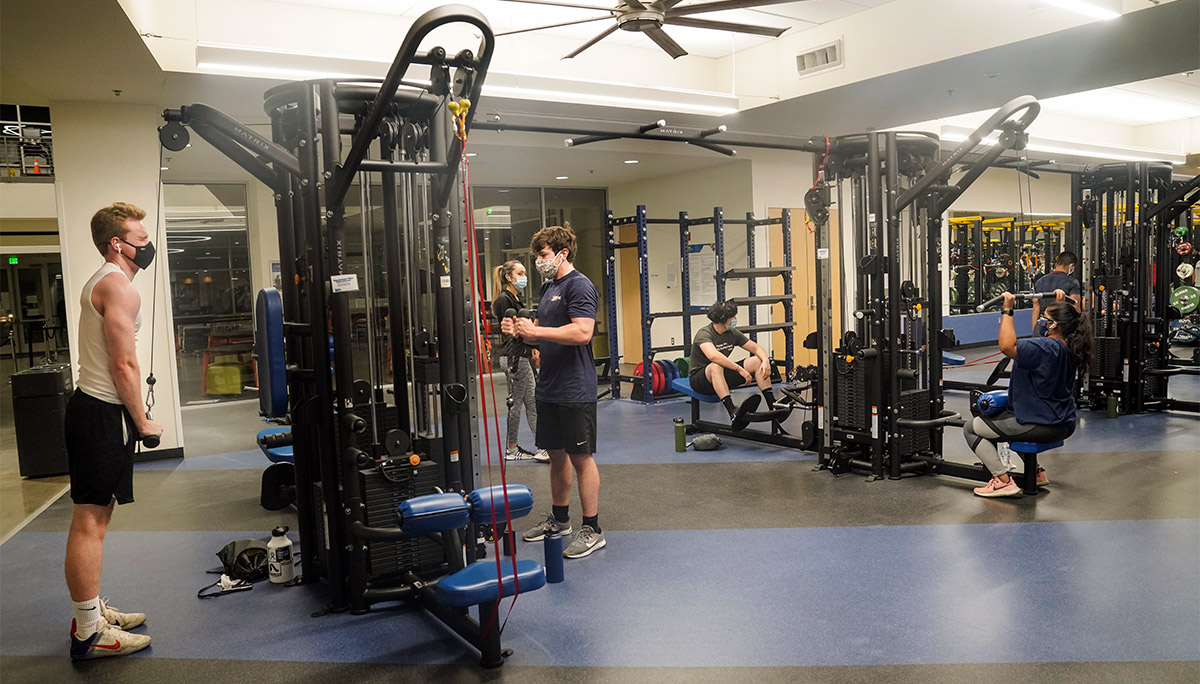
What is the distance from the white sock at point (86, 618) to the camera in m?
2.91

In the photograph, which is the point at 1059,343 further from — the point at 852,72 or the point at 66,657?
the point at 66,657

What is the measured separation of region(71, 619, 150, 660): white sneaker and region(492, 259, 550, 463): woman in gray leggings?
2848mm

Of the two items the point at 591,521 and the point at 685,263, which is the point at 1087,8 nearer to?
the point at 685,263

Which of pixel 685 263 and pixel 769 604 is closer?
pixel 769 604

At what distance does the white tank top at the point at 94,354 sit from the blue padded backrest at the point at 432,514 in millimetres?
1250

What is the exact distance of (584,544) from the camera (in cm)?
387

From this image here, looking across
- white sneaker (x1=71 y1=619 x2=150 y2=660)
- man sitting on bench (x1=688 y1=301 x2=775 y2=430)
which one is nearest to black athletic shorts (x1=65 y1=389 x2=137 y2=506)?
white sneaker (x1=71 y1=619 x2=150 y2=660)

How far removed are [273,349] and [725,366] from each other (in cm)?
378

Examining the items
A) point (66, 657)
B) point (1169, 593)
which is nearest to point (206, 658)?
point (66, 657)

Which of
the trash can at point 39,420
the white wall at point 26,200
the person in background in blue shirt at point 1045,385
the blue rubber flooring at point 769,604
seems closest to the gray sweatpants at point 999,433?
the person in background in blue shirt at point 1045,385

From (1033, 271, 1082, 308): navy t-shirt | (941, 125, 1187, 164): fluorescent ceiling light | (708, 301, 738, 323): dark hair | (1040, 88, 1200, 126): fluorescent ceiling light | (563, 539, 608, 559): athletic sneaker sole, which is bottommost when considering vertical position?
(563, 539, 608, 559): athletic sneaker sole

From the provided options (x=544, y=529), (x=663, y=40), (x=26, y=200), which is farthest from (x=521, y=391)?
(x=26, y=200)

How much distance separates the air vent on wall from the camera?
22.3ft

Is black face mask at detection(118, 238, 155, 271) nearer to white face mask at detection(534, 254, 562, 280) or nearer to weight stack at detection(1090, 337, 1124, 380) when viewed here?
white face mask at detection(534, 254, 562, 280)
